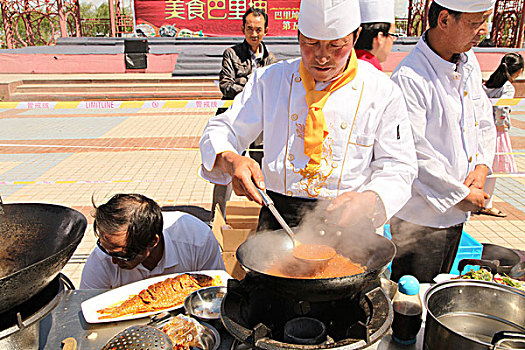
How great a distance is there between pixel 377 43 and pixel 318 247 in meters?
1.82

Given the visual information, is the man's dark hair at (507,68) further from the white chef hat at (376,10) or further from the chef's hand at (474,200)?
the chef's hand at (474,200)

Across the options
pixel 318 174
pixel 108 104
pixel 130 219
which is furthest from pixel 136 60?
pixel 318 174

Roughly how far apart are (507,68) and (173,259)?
4958mm

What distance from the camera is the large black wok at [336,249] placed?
43.8 inches

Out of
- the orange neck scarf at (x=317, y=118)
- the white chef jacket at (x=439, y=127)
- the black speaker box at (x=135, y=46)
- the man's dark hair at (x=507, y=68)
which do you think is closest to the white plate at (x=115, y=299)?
the orange neck scarf at (x=317, y=118)

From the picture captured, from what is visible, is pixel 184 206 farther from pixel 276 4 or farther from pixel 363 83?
pixel 276 4

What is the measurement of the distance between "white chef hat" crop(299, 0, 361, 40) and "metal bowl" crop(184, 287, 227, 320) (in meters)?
1.15

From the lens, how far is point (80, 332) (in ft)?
5.15

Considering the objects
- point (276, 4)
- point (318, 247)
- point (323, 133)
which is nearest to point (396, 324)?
point (318, 247)

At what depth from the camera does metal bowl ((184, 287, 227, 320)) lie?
5.27 feet

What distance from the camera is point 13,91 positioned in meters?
12.3

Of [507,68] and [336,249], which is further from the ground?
[507,68]

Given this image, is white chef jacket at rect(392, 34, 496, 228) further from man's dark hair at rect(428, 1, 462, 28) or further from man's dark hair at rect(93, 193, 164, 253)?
man's dark hair at rect(93, 193, 164, 253)

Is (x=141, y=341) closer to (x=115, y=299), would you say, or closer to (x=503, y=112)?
(x=115, y=299)
